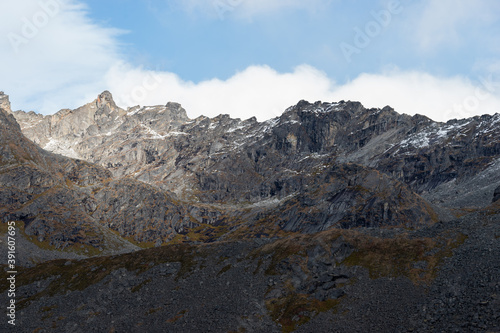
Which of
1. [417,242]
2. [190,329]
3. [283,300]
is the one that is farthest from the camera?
[417,242]

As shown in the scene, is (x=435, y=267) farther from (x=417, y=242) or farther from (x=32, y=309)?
(x=32, y=309)

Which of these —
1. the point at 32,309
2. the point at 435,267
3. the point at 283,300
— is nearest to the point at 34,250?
the point at 32,309

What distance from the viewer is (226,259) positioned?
328 feet

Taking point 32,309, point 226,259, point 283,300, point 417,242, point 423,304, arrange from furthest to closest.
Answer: point 226,259
point 32,309
point 417,242
point 283,300
point 423,304

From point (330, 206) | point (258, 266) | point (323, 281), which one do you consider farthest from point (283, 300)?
point (330, 206)

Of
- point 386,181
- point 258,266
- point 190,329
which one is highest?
point 386,181

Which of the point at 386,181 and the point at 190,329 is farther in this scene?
the point at 386,181

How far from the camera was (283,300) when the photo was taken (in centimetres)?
7688

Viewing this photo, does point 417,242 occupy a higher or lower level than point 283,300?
A: higher

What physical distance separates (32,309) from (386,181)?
165156 mm

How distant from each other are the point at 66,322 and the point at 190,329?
31.1 meters

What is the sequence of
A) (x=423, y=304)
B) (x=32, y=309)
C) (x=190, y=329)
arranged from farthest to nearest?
(x=32, y=309)
(x=190, y=329)
(x=423, y=304)

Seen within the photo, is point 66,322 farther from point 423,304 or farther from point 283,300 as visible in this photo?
point 423,304

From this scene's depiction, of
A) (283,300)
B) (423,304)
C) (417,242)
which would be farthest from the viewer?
(417,242)
